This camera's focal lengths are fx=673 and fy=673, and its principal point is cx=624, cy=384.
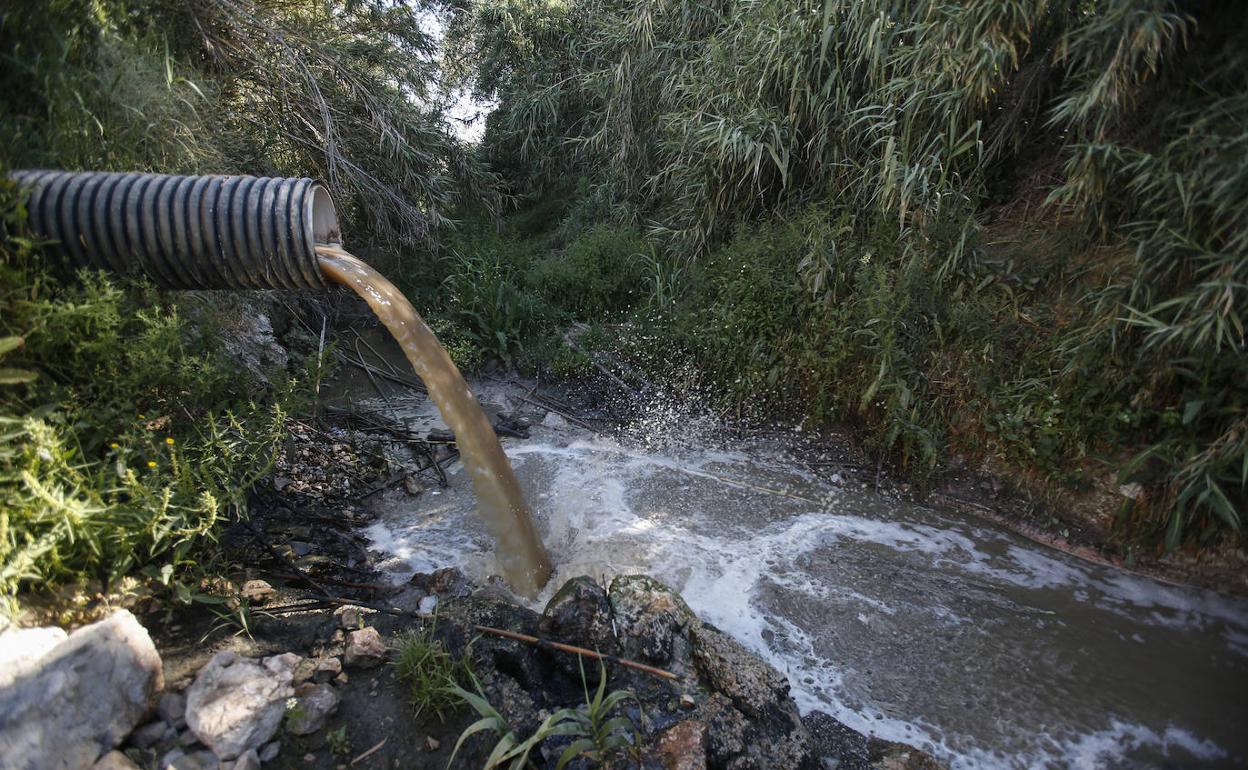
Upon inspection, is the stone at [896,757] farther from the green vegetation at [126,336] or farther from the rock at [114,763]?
the green vegetation at [126,336]

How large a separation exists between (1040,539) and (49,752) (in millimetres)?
4320

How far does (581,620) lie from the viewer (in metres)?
2.64

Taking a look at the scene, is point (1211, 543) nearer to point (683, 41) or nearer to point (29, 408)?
point (29, 408)

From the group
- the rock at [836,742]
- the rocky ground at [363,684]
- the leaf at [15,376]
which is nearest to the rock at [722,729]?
the rocky ground at [363,684]

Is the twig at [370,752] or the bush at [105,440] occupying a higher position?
the bush at [105,440]

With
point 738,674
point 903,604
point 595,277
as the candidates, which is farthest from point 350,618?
point 595,277

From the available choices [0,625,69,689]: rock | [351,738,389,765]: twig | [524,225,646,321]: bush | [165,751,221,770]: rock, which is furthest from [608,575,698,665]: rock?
[524,225,646,321]: bush

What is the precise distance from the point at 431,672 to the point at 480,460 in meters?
1.17

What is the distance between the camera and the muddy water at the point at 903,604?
8.71 feet

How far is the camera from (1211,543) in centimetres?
323

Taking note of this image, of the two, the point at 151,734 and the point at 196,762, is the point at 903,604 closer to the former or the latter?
the point at 196,762

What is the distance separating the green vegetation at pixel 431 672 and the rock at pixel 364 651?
0.25ft

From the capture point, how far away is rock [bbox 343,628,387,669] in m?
2.48

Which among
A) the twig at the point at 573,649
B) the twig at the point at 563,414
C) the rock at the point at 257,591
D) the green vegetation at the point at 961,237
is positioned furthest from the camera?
the twig at the point at 563,414
